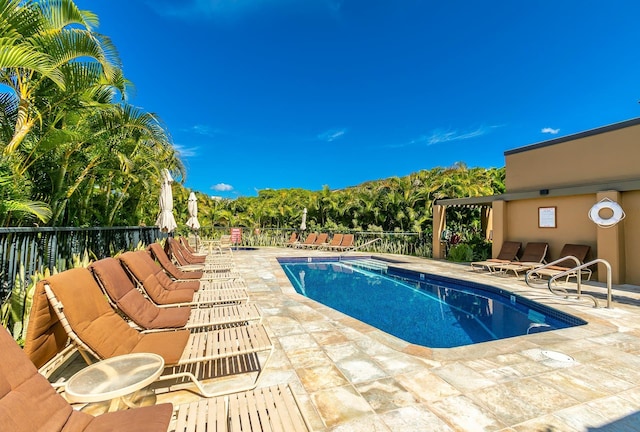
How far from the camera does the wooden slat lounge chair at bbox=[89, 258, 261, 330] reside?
2908 mm

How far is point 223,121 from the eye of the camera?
36.1 metres

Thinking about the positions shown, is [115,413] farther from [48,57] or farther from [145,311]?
[48,57]

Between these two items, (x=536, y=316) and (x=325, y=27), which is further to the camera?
(x=325, y=27)

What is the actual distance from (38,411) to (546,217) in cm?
1142

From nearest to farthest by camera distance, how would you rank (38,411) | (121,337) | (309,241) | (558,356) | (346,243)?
(38,411)
(121,337)
(558,356)
(346,243)
(309,241)

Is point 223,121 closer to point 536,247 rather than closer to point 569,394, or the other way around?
point 536,247

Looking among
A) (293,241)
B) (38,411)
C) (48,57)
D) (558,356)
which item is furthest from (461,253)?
(38,411)

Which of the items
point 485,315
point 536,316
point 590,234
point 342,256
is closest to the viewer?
point 536,316

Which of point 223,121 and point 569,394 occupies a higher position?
point 223,121

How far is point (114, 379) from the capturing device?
5.72ft

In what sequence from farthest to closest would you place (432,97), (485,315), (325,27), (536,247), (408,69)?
(432,97)
(408,69)
(325,27)
(536,247)
(485,315)

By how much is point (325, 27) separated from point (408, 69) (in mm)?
8121

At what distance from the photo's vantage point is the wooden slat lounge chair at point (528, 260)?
8539mm

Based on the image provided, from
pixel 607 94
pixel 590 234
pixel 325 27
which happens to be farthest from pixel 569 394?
pixel 607 94
